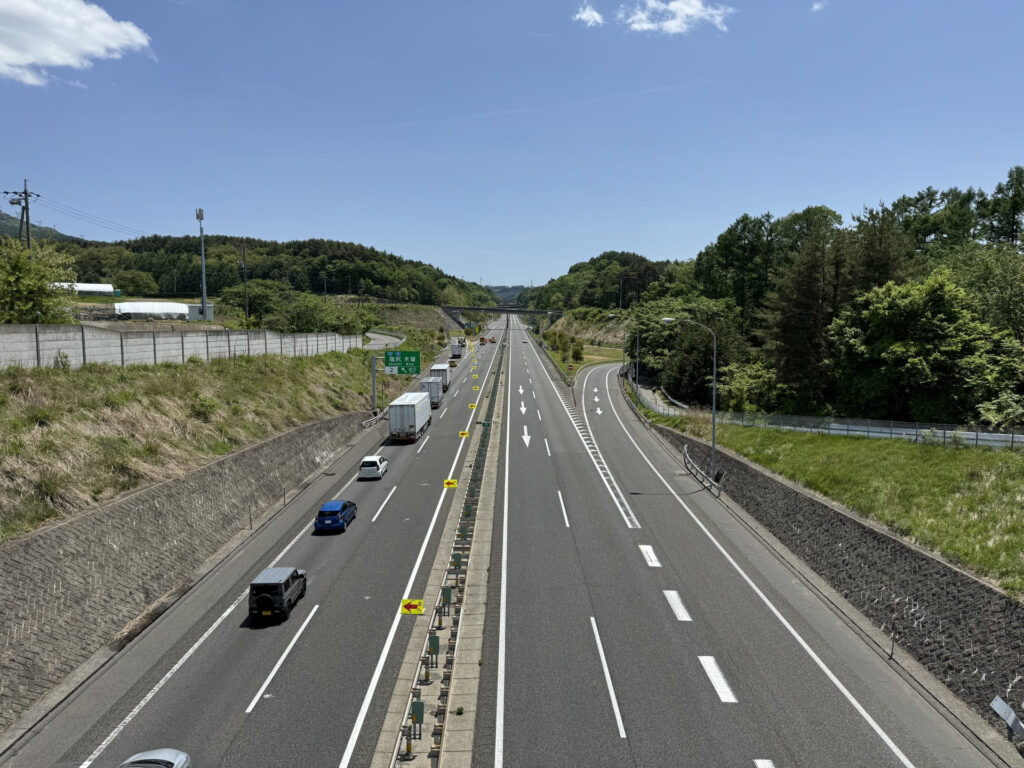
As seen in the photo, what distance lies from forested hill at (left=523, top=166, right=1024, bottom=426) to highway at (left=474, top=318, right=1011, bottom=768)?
1283cm

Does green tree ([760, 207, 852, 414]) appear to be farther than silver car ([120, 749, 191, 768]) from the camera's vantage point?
Yes

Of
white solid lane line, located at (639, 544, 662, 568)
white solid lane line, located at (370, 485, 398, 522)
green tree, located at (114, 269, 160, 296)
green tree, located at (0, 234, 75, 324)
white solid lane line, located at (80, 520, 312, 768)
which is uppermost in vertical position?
green tree, located at (114, 269, 160, 296)

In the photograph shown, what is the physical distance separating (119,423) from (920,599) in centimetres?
Result: 3764

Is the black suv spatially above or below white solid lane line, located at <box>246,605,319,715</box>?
above

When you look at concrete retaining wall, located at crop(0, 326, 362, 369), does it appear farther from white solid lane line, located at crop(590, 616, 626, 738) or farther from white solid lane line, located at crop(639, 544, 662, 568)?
white solid lane line, located at crop(639, 544, 662, 568)

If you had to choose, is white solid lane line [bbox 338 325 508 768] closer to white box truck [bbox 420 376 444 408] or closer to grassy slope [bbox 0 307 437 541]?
grassy slope [bbox 0 307 437 541]

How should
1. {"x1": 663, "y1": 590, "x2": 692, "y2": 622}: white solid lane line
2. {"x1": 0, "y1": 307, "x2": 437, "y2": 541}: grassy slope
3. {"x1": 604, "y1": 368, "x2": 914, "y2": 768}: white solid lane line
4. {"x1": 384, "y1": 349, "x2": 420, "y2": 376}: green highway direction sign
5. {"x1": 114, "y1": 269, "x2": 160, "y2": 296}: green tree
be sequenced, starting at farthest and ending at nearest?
{"x1": 114, "y1": 269, "x2": 160, "y2": 296}: green tree
{"x1": 384, "y1": 349, "x2": 420, "y2": 376}: green highway direction sign
{"x1": 0, "y1": 307, "x2": 437, "y2": 541}: grassy slope
{"x1": 663, "y1": 590, "x2": 692, "y2": 622}: white solid lane line
{"x1": 604, "y1": 368, "x2": 914, "y2": 768}: white solid lane line

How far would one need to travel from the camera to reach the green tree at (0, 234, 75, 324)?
39656 millimetres

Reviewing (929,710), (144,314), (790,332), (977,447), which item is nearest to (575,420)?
(790,332)

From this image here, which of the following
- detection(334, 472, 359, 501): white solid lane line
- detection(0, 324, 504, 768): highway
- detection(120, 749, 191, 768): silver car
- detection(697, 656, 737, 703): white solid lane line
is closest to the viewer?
detection(120, 749, 191, 768): silver car

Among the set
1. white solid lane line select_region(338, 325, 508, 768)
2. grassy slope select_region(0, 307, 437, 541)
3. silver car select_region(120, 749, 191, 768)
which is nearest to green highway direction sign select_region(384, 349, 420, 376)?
Answer: grassy slope select_region(0, 307, 437, 541)

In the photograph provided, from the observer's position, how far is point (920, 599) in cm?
2058

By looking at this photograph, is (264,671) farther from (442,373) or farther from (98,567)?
(442,373)

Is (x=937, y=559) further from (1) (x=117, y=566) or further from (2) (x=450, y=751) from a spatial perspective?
(1) (x=117, y=566)
